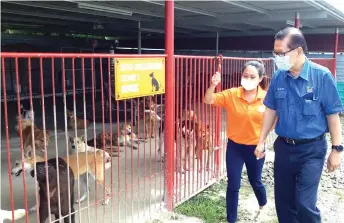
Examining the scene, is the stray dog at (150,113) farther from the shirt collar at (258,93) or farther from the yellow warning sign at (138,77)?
the shirt collar at (258,93)

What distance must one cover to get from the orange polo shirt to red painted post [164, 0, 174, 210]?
20.0 inches

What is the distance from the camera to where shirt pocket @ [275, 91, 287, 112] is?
3.00 metres

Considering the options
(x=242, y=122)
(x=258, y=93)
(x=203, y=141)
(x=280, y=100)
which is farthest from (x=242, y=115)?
(x=203, y=141)

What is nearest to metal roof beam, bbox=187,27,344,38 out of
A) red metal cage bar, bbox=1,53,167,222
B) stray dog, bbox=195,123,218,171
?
red metal cage bar, bbox=1,53,167,222

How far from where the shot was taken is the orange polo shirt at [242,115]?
3689mm

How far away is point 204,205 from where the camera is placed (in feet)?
14.7

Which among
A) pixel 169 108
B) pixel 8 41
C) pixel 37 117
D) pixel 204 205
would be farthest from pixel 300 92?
pixel 8 41

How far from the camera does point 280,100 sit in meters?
3.04

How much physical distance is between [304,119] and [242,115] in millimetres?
889

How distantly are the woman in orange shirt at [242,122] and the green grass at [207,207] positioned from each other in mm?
370

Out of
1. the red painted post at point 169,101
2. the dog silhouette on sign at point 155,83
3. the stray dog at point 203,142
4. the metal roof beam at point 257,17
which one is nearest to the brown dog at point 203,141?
the stray dog at point 203,142

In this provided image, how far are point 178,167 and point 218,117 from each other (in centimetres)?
110

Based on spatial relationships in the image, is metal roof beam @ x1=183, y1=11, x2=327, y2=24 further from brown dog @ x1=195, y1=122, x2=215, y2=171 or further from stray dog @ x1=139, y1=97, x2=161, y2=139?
brown dog @ x1=195, y1=122, x2=215, y2=171

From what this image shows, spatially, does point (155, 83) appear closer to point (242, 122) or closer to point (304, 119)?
point (242, 122)
